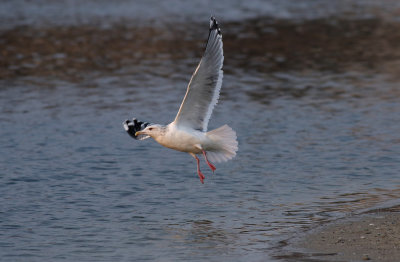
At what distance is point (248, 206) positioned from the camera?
1120cm

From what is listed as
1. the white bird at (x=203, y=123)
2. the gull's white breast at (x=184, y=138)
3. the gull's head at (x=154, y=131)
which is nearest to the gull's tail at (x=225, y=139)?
the white bird at (x=203, y=123)

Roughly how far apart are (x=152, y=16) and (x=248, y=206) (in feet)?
81.3

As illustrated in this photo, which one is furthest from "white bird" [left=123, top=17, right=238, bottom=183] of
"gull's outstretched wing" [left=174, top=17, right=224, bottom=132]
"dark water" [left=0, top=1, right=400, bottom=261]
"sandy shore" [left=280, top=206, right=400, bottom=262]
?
"sandy shore" [left=280, top=206, right=400, bottom=262]

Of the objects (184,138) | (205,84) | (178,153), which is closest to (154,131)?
(184,138)

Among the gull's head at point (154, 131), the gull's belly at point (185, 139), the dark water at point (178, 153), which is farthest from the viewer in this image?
the gull's head at point (154, 131)

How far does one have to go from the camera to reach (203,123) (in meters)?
11.1

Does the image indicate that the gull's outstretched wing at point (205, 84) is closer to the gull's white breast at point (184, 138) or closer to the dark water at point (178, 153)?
the gull's white breast at point (184, 138)

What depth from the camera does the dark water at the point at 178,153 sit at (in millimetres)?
10172

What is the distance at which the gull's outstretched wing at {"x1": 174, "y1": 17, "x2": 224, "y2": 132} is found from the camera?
10.5 meters

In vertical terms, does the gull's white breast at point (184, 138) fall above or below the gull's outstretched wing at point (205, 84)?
below

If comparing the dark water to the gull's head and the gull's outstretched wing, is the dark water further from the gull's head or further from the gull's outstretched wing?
the gull's outstretched wing

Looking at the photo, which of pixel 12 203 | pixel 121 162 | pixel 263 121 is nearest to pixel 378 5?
pixel 263 121

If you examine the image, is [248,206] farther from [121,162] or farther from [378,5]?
[378,5]

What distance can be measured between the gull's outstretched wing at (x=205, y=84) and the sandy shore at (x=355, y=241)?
7.72 ft
